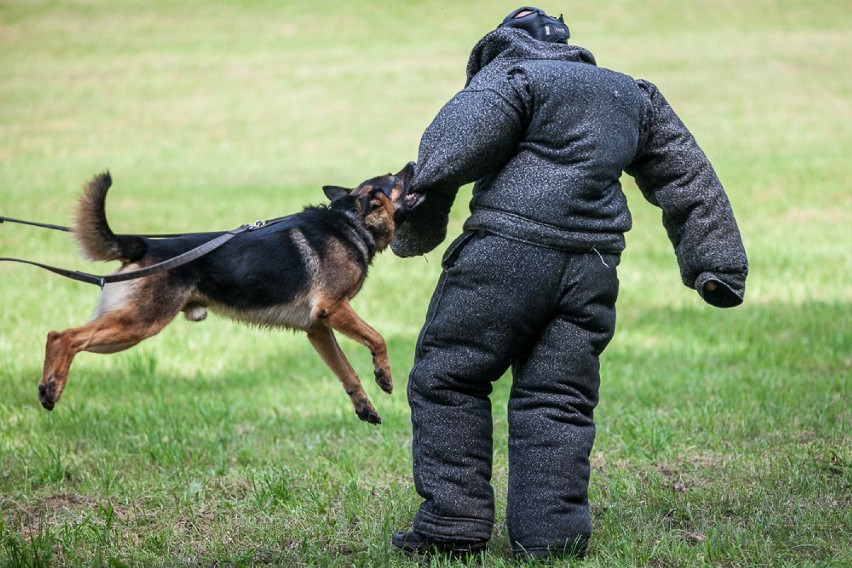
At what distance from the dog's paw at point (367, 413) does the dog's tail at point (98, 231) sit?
140 cm

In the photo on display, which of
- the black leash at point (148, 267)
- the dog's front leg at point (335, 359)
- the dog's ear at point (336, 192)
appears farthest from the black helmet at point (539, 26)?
the dog's front leg at point (335, 359)

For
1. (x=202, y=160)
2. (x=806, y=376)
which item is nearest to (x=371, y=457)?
(x=806, y=376)

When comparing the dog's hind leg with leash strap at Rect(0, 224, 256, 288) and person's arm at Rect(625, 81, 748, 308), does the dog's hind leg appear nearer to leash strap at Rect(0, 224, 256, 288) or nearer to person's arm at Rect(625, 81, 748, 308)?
leash strap at Rect(0, 224, 256, 288)

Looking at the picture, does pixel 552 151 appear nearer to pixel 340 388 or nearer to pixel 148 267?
pixel 148 267

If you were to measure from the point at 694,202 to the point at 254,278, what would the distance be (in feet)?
7.22

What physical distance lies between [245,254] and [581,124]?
6.71 feet

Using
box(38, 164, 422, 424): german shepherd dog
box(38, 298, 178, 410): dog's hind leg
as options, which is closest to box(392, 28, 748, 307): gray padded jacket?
box(38, 164, 422, 424): german shepherd dog

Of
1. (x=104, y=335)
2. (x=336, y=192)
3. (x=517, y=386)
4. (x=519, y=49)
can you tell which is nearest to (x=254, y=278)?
(x=336, y=192)

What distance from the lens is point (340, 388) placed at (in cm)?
773

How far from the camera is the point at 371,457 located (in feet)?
19.0

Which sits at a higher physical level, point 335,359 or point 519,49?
point 519,49

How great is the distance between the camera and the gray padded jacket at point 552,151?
3949mm

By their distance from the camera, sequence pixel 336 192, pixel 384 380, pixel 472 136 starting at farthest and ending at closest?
pixel 336 192, pixel 384 380, pixel 472 136

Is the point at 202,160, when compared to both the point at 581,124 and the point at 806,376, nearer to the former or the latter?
the point at 806,376
